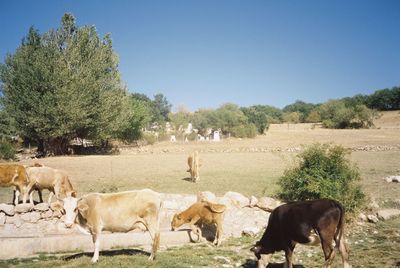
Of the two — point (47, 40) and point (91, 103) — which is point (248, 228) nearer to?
point (91, 103)

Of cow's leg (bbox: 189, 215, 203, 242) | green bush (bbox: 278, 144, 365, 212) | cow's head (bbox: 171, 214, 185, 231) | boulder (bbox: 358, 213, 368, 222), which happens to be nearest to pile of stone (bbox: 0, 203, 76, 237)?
cow's head (bbox: 171, 214, 185, 231)

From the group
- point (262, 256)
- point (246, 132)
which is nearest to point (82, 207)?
point (262, 256)

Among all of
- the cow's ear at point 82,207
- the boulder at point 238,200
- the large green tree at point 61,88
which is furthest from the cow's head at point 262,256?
the large green tree at point 61,88

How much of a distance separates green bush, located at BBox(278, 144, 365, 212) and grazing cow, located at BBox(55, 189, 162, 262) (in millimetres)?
6552

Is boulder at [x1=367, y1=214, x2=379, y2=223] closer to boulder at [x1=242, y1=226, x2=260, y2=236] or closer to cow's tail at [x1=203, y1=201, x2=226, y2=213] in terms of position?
boulder at [x1=242, y1=226, x2=260, y2=236]

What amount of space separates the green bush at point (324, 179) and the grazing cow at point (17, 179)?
992 centimetres

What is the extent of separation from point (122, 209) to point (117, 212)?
0.43ft

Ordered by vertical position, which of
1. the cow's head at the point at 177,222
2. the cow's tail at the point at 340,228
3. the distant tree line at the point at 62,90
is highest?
the distant tree line at the point at 62,90

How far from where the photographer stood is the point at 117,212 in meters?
7.78

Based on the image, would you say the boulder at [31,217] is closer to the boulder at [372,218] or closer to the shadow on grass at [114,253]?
the shadow on grass at [114,253]

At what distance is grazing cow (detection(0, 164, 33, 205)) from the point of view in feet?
40.1

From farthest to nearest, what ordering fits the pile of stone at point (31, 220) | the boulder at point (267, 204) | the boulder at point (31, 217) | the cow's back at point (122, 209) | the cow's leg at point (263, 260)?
the boulder at point (267, 204) < the boulder at point (31, 217) < the pile of stone at point (31, 220) < the cow's back at point (122, 209) < the cow's leg at point (263, 260)

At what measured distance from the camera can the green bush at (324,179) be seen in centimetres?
1169

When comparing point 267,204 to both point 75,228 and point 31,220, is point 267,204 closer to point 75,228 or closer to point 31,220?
point 75,228
